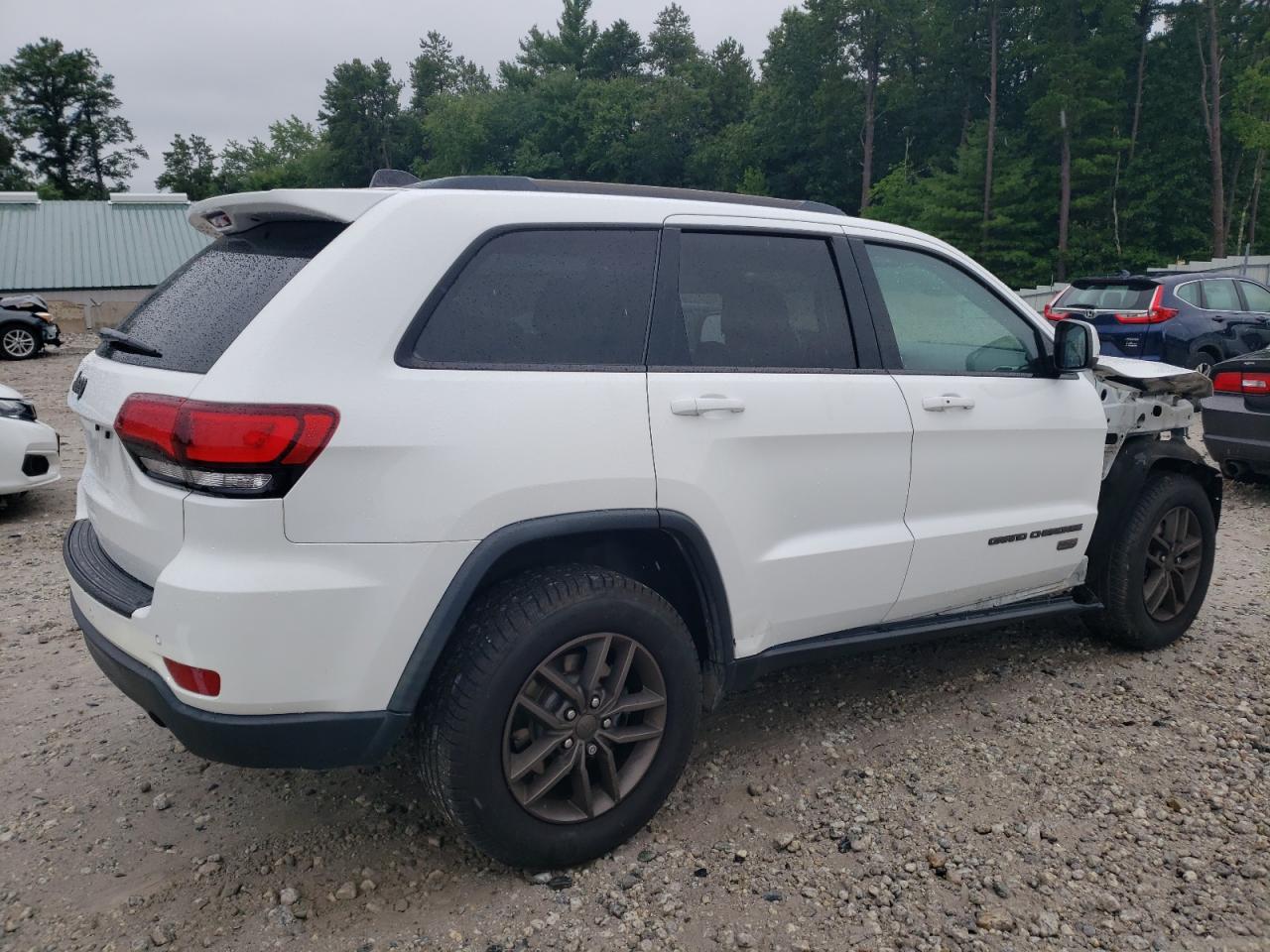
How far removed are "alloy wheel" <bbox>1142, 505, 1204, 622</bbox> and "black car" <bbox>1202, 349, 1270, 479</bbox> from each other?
3449mm

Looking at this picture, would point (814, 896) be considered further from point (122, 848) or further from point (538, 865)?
point (122, 848)

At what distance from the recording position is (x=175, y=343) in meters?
2.69

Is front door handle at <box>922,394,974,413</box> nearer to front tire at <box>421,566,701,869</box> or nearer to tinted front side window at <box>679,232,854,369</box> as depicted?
tinted front side window at <box>679,232,854,369</box>

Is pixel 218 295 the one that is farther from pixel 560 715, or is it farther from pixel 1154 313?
pixel 1154 313

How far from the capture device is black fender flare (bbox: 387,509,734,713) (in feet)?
8.26

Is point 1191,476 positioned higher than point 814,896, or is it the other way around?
point 1191,476

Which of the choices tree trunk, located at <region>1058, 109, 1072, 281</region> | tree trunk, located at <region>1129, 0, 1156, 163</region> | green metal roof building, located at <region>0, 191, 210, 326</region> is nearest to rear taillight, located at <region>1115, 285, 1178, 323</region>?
green metal roof building, located at <region>0, 191, 210, 326</region>

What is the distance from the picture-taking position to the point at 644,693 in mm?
2920

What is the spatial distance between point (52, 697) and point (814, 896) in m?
3.13

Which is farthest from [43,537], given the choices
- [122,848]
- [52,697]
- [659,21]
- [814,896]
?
[659,21]

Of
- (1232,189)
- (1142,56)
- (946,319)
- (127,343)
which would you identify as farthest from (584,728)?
(1232,189)

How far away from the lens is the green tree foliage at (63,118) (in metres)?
74.1

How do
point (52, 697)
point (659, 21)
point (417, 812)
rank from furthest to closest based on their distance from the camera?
point (659, 21) → point (52, 697) → point (417, 812)

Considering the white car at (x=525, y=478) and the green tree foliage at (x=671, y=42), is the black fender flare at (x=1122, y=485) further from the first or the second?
the green tree foliage at (x=671, y=42)
